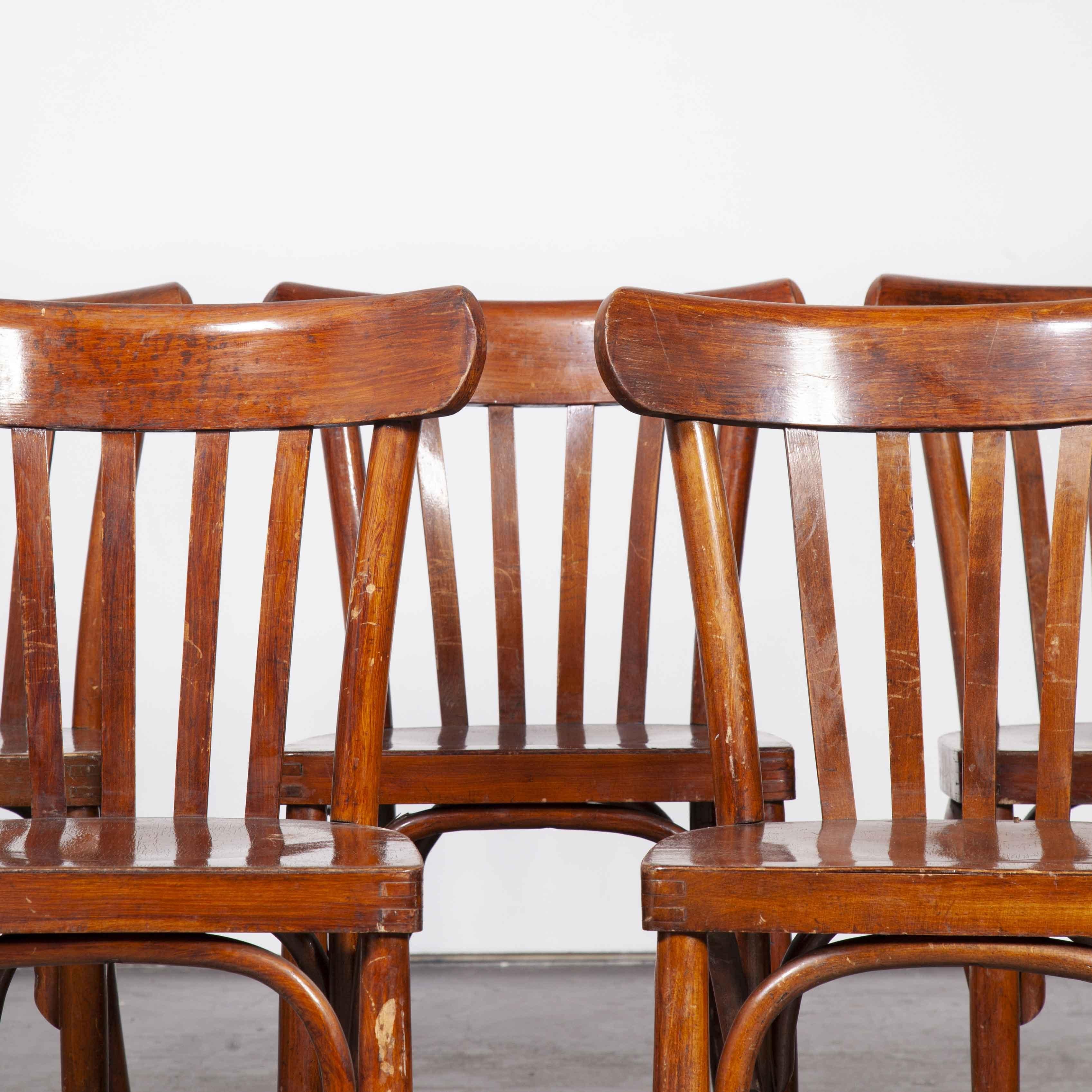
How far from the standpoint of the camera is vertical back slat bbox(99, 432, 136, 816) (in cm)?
86

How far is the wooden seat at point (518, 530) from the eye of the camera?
1.18 meters

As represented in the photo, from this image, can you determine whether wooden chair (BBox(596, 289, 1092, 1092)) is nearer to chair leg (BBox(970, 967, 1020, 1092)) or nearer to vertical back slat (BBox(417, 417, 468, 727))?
chair leg (BBox(970, 967, 1020, 1092))

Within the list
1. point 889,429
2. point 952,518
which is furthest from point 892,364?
point 952,518

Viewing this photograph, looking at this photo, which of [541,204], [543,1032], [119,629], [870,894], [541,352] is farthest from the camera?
[541,204]

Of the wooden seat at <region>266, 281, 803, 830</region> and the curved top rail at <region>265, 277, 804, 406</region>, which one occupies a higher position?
the curved top rail at <region>265, 277, 804, 406</region>

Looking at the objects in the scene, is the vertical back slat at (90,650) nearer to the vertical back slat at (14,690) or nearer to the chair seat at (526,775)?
the vertical back slat at (14,690)

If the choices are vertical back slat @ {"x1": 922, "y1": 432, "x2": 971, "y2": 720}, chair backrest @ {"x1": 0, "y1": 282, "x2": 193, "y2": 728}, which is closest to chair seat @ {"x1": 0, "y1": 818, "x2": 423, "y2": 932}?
chair backrest @ {"x1": 0, "y1": 282, "x2": 193, "y2": 728}

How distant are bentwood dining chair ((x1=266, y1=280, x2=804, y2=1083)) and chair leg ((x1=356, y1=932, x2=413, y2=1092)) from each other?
0.39 metres

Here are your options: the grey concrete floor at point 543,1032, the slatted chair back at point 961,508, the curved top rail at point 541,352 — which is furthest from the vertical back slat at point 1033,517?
the grey concrete floor at point 543,1032

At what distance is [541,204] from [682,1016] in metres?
1.46

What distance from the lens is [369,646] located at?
0.78 m

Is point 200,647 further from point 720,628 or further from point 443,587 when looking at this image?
point 443,587

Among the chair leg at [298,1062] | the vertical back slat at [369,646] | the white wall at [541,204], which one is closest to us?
the vertical back slat at [369,646]

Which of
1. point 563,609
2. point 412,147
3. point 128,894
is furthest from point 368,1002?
point 412,147
